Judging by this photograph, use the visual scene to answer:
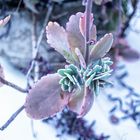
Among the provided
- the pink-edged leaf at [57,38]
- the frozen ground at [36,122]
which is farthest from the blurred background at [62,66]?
the pink-edged leaf at [57,38]

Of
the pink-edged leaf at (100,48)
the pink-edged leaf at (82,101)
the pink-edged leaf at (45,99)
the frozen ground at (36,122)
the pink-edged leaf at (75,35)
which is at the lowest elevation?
the frozen ground at (36,122)

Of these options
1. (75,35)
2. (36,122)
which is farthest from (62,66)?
(75,35)

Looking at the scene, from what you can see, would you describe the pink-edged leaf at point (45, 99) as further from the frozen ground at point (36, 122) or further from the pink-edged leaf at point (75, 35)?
the frozen ground at point (36, 122)

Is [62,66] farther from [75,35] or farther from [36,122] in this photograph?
[75,35]

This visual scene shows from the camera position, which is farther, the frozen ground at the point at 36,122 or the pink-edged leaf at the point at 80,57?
the frozen ground at the point at 36,122

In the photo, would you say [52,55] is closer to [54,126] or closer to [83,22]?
[54,126]

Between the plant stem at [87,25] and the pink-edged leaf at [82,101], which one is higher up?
the plant stem at [87,25]
